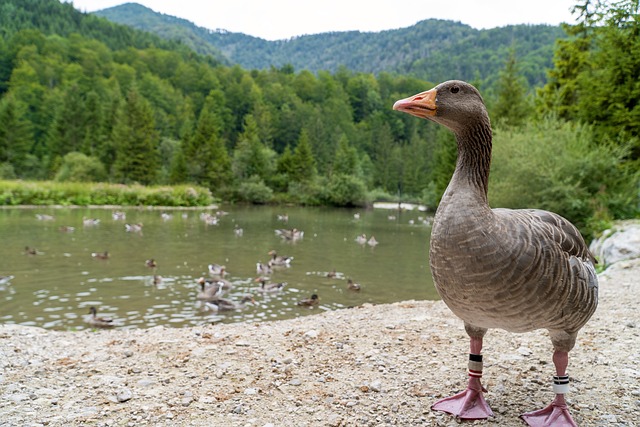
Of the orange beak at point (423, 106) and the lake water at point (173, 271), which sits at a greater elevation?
the orange beak at point (423, 106)

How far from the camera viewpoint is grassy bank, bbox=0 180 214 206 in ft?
126

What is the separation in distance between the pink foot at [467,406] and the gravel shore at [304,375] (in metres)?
0.07

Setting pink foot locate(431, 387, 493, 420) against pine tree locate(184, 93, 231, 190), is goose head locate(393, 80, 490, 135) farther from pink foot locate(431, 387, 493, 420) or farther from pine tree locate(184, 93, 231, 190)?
pine tree locate(184, 93, 231, 190)

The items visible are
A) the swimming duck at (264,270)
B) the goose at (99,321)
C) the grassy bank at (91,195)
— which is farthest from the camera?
the grassy bank at (91,195)

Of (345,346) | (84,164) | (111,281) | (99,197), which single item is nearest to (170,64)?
(84,164)

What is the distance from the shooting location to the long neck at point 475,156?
3234 mm

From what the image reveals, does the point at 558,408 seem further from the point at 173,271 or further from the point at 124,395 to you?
the point at 173,271

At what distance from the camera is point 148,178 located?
59.4 meters

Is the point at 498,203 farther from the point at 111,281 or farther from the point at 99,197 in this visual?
the point at 99,197

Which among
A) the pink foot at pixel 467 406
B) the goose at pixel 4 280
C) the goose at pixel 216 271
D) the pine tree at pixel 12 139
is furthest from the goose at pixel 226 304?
the pine tree at pixel 12 139

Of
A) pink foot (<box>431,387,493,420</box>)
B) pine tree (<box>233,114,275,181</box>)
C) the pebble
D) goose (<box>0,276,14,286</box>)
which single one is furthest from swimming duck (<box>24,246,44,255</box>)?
pine tree (<box>233,114,275,181</box>)

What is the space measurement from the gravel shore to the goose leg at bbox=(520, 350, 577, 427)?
0.20 meters

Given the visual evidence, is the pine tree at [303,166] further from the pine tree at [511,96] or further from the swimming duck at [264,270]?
the swimming duck at [264,270]

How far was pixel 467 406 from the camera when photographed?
3660 mm
